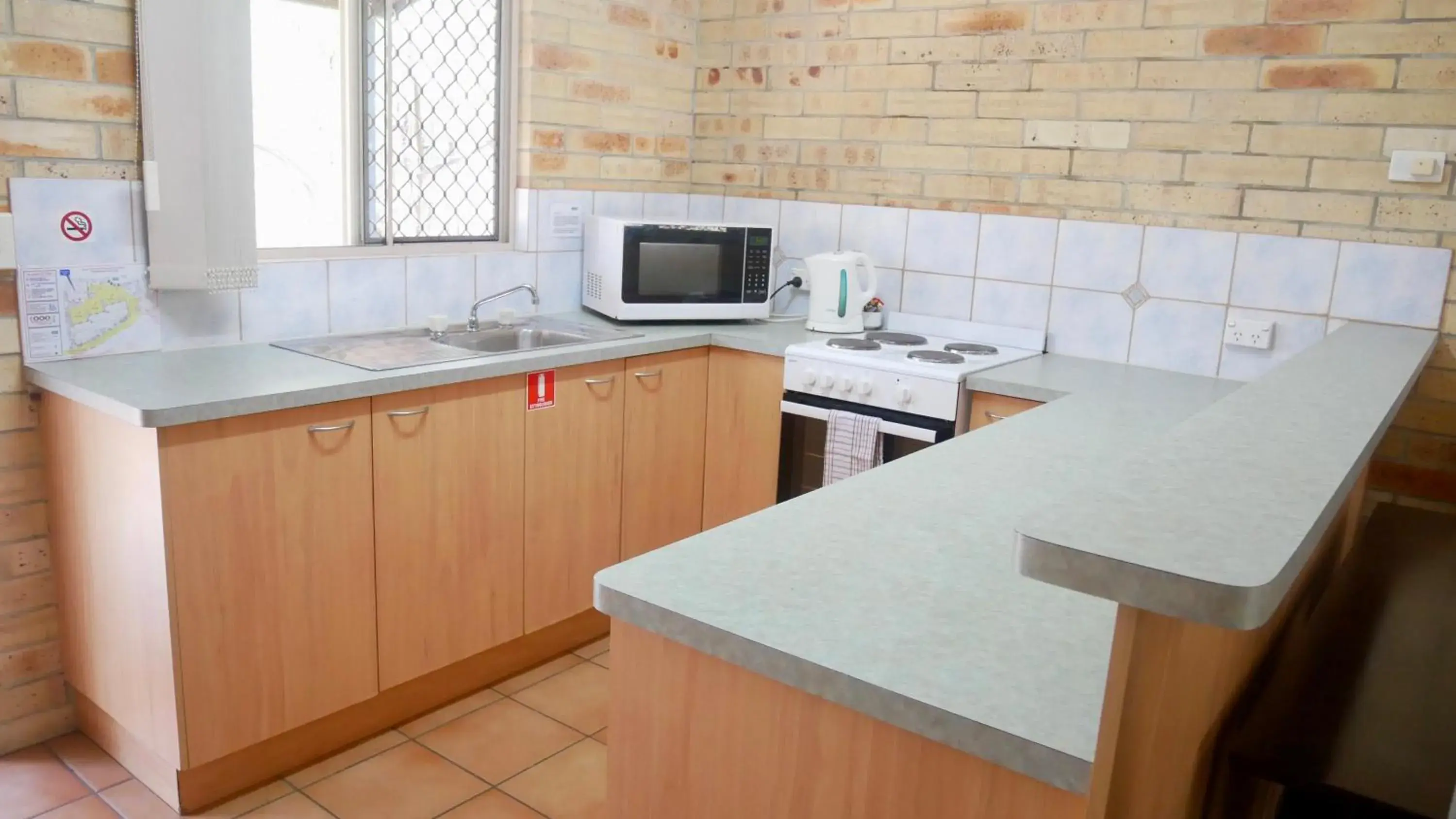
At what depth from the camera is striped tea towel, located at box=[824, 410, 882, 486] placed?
282cm

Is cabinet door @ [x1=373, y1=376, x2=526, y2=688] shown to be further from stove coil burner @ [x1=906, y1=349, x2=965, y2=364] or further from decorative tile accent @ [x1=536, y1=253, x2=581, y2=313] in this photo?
stove coil burner @ [x1=906, y1=349, x2=965, y2=364]

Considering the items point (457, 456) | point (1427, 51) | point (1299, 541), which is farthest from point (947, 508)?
point (1427, 51)

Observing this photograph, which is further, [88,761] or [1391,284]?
[1391,284]

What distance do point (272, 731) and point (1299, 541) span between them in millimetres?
2141

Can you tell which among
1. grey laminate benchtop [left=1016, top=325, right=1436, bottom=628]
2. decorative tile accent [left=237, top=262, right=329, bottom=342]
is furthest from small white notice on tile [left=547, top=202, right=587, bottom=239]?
grey laminate benchtop [left=1016, top=325, right=1436, bottom=628]

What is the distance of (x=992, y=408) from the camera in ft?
8.85

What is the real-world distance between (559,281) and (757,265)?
669mm

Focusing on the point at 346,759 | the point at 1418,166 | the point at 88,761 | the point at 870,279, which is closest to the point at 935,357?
the point at 870,279

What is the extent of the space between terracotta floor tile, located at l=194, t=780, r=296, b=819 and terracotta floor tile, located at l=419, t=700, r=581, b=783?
334 millimetres

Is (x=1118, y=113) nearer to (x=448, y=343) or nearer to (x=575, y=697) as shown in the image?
(x=448, y=343)

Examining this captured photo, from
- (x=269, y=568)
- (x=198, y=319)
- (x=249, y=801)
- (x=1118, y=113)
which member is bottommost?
(x=249, y=801)

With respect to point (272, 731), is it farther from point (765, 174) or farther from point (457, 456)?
point (765, 174)

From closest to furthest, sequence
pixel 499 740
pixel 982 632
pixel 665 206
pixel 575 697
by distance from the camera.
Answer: pixel 982 632
pixel 499 740
pixel 575 697
pixel 665 206

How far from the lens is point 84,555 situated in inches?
88.0
